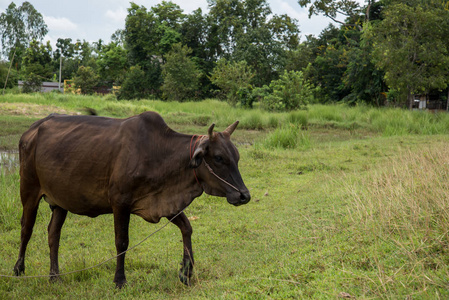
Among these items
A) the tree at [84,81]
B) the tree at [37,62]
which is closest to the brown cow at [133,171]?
the tree at [84,81]

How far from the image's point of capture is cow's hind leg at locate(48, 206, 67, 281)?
4.29 metres

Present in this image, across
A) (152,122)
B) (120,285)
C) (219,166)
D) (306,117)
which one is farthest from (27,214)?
(306,117)

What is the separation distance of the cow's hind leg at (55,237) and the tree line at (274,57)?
17930 mm

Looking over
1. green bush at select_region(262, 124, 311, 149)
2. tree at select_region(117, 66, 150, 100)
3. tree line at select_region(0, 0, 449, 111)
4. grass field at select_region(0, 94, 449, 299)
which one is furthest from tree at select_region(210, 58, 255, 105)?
grass field at select_region(0, 94, 449, 299)

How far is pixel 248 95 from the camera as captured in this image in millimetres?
24391

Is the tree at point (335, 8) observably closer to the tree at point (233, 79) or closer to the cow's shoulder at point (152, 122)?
the tree at point (233, 79)

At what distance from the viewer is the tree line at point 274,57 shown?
19.4 metres

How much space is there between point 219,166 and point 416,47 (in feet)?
59.7

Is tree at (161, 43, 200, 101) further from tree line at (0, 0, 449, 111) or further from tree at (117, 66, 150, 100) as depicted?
tree at (117, 66, 150, 100)

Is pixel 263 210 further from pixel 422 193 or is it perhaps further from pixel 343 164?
pixel 343 164

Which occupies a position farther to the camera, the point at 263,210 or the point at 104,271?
the point at 263,210

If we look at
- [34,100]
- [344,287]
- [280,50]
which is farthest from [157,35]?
[344,287]

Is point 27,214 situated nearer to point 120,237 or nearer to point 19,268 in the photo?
point 19,268

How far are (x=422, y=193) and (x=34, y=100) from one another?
20.9 metres
